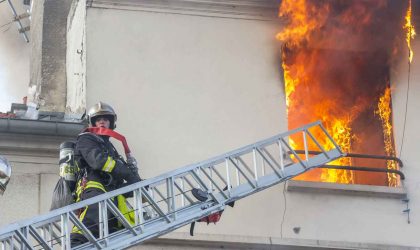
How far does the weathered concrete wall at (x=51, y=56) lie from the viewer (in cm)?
1617

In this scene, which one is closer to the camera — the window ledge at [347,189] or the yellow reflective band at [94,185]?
the yellow reflective band at [94,185]

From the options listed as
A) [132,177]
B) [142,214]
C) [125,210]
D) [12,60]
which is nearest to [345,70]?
[132,177]

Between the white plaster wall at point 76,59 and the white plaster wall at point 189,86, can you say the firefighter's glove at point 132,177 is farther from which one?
the white plaster wall at point 76,59

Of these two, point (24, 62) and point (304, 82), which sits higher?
point (24, 62)

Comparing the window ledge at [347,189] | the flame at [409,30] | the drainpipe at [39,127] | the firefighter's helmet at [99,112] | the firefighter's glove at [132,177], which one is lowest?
the firefighter's glove at [132,177]

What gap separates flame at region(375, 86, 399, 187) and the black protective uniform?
3916 millimetres

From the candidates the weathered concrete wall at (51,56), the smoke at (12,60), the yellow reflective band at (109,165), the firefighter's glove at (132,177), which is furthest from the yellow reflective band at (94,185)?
the smoke at (12,60)

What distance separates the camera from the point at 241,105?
44.4 feet

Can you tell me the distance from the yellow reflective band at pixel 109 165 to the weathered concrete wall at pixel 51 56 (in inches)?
211

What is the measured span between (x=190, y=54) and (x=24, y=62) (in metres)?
9.84

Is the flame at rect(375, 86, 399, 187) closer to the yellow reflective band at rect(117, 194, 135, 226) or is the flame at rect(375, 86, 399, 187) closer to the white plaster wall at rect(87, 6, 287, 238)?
the white plaster wall at rect(87, 6, 287, 238)

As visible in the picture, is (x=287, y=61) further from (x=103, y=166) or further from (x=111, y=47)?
(x=103, y=166)

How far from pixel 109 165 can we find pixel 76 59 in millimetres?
4452

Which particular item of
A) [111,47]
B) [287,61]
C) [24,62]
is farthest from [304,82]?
[24,62]
